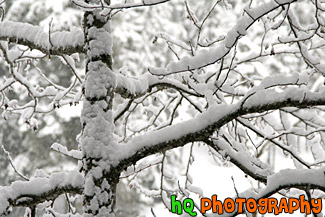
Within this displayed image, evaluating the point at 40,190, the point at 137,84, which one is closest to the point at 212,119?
the point at 137,84

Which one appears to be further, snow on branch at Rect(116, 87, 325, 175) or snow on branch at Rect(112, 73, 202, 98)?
snow on branch at Rect(112, 73, 202, 98)

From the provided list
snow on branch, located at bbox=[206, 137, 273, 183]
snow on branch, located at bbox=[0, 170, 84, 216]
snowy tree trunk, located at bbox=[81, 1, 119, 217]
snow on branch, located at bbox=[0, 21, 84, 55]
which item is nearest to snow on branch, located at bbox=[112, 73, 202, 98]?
snowy tree trunk, located at bbox=[81, 1, 119, 217]

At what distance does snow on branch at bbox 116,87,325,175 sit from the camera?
2.55 m

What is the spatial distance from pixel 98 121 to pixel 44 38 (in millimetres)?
862

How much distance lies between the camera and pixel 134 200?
15.5 metres

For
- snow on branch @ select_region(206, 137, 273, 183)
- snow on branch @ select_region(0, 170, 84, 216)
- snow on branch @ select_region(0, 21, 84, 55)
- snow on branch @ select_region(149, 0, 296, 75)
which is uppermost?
snow on branch @ select_region(0, 21, 84, 55)

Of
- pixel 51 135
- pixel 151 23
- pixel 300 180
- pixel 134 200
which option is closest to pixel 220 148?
pixel 300 180

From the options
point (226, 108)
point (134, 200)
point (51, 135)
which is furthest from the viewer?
point (134, 200)

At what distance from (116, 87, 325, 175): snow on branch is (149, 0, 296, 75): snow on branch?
1.12ft

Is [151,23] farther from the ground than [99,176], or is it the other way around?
[151,23]

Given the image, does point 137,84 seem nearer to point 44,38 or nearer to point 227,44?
point 44,38

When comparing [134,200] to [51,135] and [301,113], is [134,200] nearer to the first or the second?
[51,135]

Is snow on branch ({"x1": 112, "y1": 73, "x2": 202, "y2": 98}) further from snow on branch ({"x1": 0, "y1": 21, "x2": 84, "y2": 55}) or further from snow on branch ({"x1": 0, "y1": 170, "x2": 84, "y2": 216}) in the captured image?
snow on branch ({"x1": 0, "y1": 170, "x2": 84, "y2": 216})

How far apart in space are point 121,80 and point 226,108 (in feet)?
2.88
